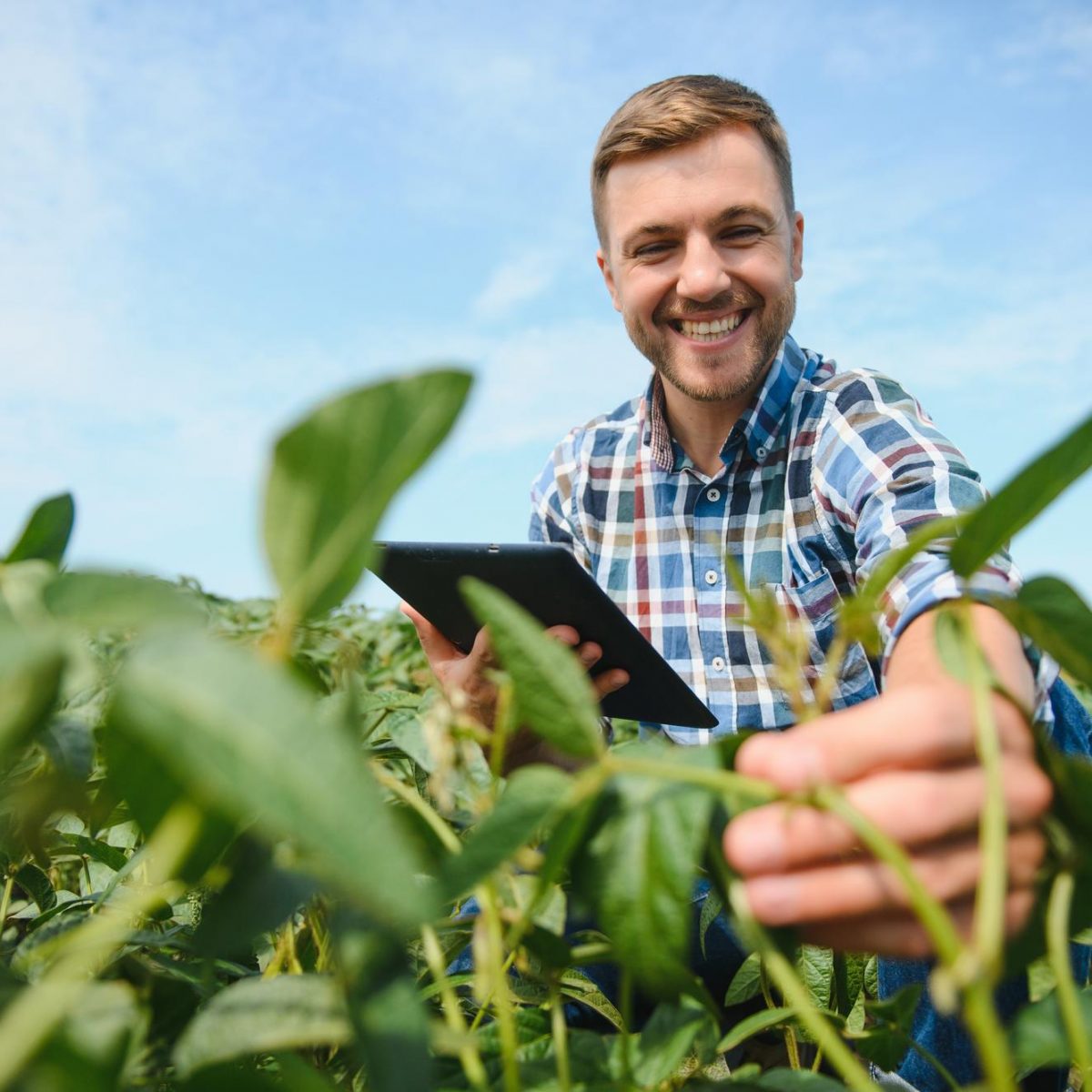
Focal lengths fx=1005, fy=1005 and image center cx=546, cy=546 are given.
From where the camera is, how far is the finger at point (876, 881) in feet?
1.05

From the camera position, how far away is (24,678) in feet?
0.85

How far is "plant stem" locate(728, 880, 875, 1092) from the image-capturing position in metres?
0.28

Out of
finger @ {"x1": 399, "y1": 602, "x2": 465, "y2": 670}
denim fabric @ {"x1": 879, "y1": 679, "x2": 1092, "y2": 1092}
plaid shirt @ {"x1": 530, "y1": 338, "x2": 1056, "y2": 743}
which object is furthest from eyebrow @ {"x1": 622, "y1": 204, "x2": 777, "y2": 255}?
denim fabric @ {"x1": 879, "y1": 679, "x2": 1092, "y2": 1092}

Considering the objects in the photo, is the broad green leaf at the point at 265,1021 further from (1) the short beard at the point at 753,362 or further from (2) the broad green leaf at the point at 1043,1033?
(1) the short beard at the point at 753,362

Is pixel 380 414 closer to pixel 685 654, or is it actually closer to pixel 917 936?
pixel 917 936

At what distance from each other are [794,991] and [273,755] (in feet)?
0.59

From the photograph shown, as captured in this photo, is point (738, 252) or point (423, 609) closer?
point (423, 609)

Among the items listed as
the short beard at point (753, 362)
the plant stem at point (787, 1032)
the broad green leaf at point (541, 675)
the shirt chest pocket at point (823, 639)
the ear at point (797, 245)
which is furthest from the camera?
the ear at point (797, 245)

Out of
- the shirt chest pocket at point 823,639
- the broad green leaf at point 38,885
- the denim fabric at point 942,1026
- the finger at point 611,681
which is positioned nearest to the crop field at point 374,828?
the broad green leaf at point 38,885

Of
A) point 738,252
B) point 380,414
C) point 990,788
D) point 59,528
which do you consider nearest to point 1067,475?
point 990,788

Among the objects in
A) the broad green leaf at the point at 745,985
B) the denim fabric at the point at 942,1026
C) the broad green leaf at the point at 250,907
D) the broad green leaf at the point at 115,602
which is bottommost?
the denim fabric at the point at 942,1026

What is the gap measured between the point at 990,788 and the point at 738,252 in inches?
81.8

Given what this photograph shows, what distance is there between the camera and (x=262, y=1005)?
0.31 metres

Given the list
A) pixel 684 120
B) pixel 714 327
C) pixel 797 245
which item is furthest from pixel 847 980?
pixel 797 245
